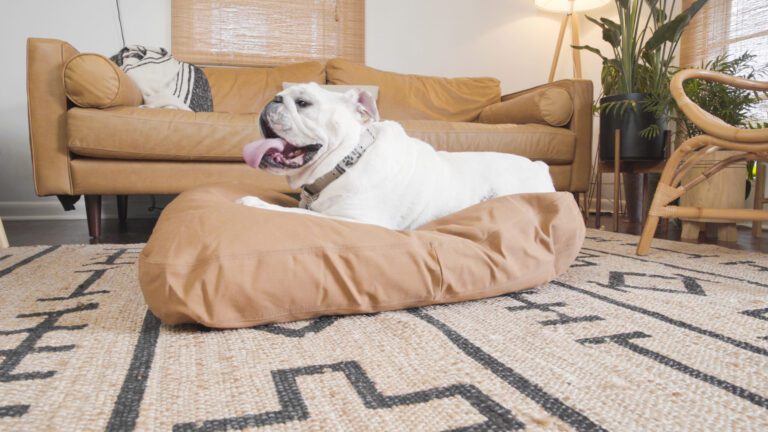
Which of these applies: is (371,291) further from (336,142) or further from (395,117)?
(395,117)

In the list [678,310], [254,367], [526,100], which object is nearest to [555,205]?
[678,310]

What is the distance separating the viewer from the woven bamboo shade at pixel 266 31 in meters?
3.35

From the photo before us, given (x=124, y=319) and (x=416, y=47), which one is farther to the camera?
(x=416, y=47)

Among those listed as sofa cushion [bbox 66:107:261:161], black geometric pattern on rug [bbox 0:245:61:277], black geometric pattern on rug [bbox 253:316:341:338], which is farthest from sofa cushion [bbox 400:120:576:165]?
black geometric pattern on rug [bbox 253:316:341:338]

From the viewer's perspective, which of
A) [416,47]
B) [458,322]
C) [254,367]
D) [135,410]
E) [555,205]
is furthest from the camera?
[416,47]

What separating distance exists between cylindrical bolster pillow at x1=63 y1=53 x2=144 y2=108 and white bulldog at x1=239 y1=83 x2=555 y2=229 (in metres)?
1.24

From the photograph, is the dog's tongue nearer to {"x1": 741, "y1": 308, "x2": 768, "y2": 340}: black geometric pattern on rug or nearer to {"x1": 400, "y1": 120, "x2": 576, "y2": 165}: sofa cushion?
{"x1": 741, "y1": 308, "x2": 768, "y2": 340}: black geometric pattern on rug

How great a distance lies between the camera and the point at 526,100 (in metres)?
2.86

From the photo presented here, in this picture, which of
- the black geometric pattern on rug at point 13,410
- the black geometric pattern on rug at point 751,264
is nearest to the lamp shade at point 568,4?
the black geometric pattern on rug at point 751,264

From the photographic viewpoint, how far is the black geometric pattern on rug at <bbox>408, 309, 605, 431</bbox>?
0.52 meters

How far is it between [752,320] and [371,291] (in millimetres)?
691

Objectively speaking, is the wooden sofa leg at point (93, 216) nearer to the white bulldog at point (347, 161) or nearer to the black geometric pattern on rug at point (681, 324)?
the white bulldog at point (347, 161)

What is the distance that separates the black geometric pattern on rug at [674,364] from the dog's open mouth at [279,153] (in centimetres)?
74

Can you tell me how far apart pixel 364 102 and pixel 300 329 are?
2.27ft
